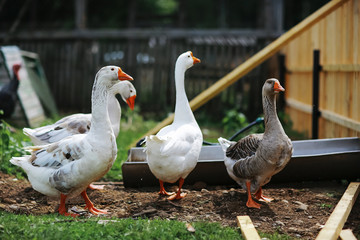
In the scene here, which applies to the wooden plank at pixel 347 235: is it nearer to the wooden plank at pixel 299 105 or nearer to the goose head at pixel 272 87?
the goose head at pixel 272 87

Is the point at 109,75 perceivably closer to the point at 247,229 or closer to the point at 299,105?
the point at 247,229

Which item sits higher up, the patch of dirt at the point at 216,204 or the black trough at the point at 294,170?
the black trough at the point at 294,170

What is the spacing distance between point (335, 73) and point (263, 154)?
3194 mm

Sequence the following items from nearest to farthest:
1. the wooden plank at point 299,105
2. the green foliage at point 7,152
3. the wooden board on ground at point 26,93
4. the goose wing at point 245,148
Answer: the goose wing at point 245,148 → the green foliage at point 7,152 → the wooden plank at point 299,105 → the wooden board on ground at point 26,93

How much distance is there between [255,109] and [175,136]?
6.48 m

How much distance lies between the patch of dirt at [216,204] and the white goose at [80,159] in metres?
0.36

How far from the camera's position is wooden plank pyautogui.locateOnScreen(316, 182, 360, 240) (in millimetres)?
3397

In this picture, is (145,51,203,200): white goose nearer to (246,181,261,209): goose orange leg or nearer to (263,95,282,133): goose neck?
(246,181,261,209): goose orange leg

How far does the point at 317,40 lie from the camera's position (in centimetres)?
823

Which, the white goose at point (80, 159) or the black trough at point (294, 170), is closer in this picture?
the white goose at point (80, 159)

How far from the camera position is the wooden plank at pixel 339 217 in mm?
3397

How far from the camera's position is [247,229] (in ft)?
11.9

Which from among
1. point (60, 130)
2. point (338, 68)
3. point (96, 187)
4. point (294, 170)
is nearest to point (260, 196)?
point (294, 170)

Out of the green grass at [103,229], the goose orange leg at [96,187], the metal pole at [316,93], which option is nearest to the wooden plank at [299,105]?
the metal pole at [316,93]
